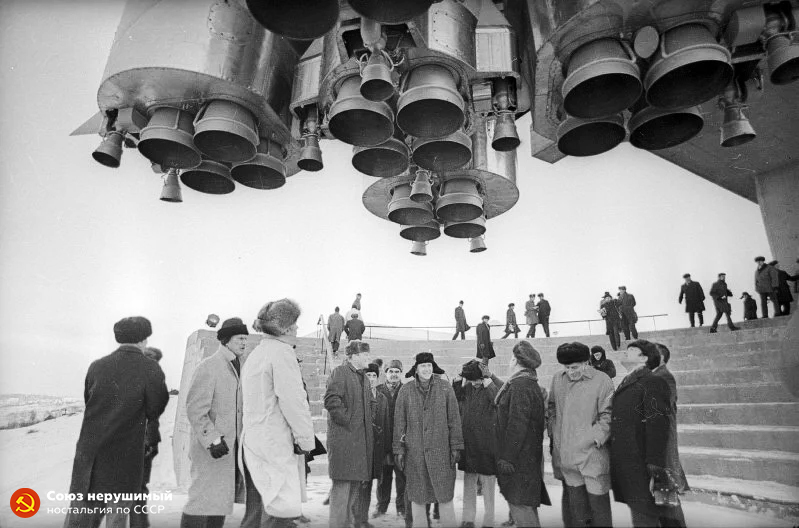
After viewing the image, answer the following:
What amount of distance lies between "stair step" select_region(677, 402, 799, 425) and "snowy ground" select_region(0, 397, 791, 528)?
2387 millimetres

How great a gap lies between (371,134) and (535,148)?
2067 millimetres

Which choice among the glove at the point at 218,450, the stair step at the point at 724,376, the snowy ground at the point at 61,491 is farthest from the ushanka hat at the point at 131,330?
the stair step at the point at 724,376

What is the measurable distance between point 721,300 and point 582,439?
1006 cm

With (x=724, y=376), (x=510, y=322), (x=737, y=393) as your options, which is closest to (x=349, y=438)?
(x=737, y=393)

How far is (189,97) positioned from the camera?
12.1ft

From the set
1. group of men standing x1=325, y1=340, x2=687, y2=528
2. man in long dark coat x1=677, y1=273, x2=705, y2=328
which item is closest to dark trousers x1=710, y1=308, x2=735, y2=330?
man in long dark coat x1=677, y1=273, x2=705, y2=328

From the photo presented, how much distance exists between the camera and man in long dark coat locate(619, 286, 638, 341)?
12391 millimetres

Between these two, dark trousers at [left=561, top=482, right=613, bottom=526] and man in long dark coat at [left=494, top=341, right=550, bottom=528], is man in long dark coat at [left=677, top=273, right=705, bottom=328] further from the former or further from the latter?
dark trousers at [left=561, top=482, right=613, bottom=526]

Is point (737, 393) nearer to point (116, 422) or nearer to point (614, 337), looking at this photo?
point (614, 337)

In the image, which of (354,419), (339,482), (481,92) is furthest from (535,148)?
(339,482)

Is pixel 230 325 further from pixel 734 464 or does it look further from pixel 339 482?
pixel 734 464

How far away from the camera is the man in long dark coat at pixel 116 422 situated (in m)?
3.29

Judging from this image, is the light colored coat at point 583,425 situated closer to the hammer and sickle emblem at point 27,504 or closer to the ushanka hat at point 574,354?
the ushanka hat at point 574,354

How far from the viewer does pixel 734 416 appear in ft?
22.1
